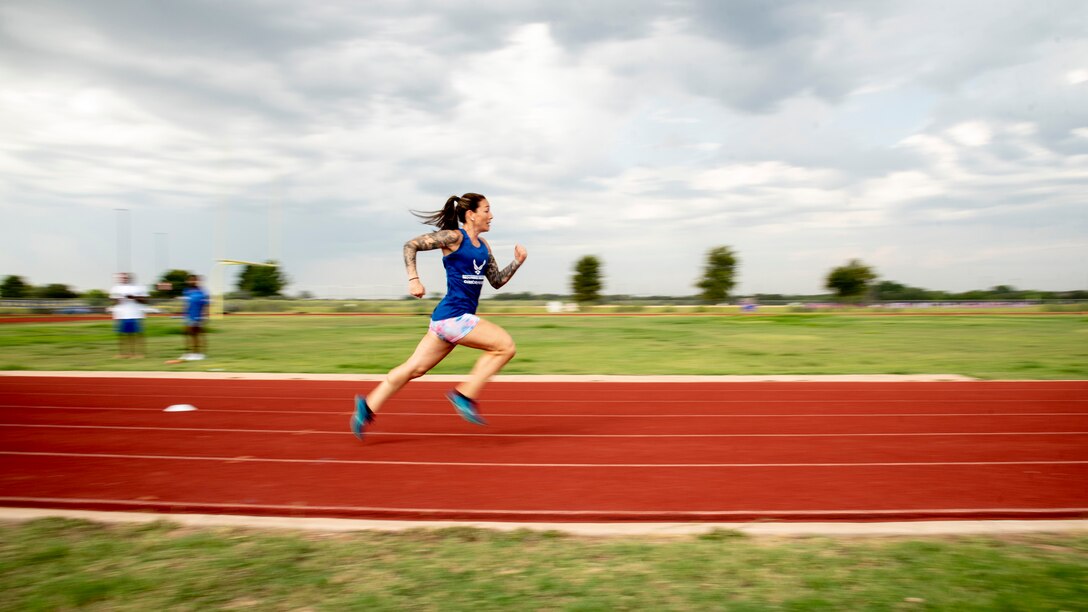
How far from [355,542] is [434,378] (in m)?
9.62

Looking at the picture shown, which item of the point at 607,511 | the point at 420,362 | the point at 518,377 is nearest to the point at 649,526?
the point at 607,511

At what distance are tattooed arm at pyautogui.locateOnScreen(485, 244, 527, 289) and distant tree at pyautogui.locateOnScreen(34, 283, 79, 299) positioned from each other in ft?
297

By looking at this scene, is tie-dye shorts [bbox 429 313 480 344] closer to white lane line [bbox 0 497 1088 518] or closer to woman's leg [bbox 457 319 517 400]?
woman's leg [bbox 457 319 517 400]

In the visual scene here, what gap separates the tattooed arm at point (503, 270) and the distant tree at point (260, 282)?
77.9 metres

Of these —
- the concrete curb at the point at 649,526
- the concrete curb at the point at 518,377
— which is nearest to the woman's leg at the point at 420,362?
the concrete curb at the point at 649,526

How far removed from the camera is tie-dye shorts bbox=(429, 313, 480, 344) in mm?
6141

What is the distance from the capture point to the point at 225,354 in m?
18.1

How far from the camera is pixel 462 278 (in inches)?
245

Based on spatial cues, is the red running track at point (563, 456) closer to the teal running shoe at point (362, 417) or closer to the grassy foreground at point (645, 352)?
the teal running shoe at point (362, 417)

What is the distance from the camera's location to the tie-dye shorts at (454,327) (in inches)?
242

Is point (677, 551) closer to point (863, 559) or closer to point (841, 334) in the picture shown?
point (863, 559)

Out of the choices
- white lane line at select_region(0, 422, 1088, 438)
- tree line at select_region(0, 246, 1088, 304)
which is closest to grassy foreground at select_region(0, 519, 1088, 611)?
white lane line at select_region(0, 422, 1088, 438)

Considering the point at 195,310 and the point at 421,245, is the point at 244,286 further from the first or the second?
the point at 421,245

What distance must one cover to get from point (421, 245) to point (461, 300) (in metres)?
0.59
